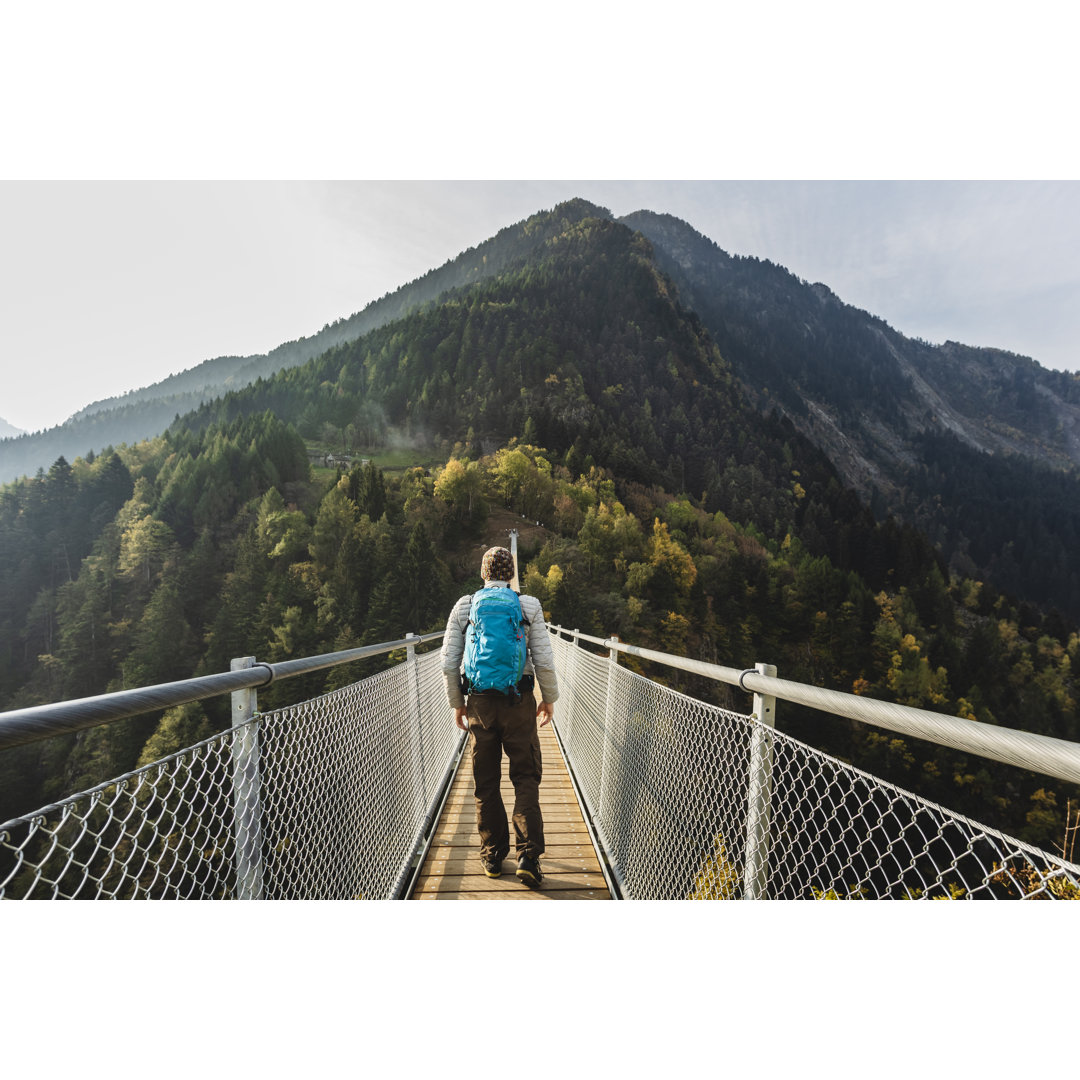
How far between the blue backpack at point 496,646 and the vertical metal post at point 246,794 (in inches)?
48.5

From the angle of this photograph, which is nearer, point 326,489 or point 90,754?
point 90,754

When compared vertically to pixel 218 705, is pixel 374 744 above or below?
above

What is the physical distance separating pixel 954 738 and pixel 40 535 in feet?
286

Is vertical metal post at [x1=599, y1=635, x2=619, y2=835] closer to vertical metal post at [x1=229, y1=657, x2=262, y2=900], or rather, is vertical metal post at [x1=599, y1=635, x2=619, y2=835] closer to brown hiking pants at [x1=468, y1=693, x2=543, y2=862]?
brown hiking pants at [x1=468, y1=693, x2=543, y2=862]

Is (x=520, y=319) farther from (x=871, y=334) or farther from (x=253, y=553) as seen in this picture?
(x=871, y=334)

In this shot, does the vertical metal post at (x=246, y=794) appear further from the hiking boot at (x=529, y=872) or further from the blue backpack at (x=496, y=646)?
the hiking boot at (x=529, y=872)

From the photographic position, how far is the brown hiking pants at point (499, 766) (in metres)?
2.72

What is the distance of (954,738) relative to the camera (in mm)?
852

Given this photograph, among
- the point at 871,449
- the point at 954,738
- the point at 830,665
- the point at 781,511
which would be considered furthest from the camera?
the point at 871,449

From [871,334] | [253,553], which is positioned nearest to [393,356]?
[253,553]

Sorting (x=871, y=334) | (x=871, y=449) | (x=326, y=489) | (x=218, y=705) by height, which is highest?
(x=871, y=334)

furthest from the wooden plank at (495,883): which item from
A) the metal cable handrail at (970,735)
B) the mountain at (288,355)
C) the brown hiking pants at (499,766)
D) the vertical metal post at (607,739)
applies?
the mountain at (288,355)

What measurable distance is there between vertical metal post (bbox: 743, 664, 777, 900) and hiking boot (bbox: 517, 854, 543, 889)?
150cm

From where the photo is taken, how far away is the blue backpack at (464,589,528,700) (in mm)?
2645
